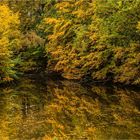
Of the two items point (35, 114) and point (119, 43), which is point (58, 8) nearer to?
point (119, 43)

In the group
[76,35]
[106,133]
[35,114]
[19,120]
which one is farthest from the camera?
[76,35]

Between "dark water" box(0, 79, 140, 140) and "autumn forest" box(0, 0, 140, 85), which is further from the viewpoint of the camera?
"autumn forest" box(0, 0, 140, 85)

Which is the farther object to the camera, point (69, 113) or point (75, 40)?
point (75, 40)

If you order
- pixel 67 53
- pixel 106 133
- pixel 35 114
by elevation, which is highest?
pixel 106 133

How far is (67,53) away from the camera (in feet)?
162

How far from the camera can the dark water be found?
21.2m

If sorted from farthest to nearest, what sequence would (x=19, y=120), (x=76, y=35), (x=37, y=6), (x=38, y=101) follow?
(x=37, y=6) → (x=76, y=35) → (x=38, y=101) → (x=19, y=120)

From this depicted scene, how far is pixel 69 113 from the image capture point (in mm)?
27141

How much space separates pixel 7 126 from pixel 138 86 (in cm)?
1920

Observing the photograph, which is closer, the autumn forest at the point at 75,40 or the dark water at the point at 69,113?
the dark water at the point at 69,113

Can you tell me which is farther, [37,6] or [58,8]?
[37,6]

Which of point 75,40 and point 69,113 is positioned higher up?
point 69,113

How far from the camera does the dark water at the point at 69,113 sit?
835 inches

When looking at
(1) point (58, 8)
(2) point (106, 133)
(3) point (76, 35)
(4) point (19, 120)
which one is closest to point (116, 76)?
(3) point (76, 35)
